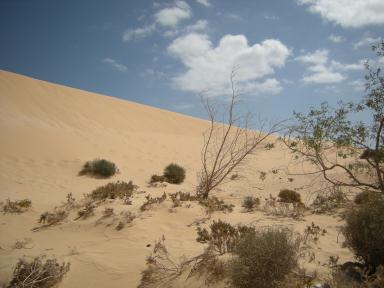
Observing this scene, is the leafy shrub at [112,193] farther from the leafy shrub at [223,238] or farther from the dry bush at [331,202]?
the dry bush at [331,202]

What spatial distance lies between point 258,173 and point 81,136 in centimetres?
962

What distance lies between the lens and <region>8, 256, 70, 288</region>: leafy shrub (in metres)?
4.14

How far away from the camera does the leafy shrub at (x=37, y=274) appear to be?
13.6 feet

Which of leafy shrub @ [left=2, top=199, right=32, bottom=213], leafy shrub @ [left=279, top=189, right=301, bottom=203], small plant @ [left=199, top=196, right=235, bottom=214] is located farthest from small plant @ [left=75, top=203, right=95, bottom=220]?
leafy shrub @ [left=279, top=189, right=301, bottom=203]

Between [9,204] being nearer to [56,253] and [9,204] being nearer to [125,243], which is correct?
[56,253]

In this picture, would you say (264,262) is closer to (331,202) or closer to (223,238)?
(223,238)

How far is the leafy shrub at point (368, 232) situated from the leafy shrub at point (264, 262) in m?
0.87

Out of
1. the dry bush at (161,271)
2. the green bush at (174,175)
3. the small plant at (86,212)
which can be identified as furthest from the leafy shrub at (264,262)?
the green bush at (174,175)

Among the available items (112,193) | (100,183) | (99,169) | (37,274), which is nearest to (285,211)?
(112,193)

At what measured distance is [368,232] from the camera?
12.3 ft

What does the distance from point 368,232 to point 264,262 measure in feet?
4.40

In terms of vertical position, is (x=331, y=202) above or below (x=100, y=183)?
below

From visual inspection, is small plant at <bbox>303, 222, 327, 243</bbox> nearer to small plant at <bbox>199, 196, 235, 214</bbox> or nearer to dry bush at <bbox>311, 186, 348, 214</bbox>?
dry bush at <bbox>311, 186, 348, 214</bbox>

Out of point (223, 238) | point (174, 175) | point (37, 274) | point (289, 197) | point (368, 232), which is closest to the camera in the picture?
point (368, 232)
